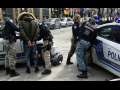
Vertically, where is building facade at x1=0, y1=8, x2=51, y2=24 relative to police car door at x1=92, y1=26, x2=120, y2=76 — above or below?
above

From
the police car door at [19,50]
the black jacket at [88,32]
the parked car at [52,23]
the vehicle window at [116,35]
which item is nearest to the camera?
the vehicle window at [116,35]

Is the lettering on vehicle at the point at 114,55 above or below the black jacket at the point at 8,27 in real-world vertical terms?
below

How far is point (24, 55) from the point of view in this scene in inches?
179

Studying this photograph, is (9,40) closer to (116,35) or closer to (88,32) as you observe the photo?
(88,32)

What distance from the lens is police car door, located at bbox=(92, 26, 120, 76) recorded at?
3.41m

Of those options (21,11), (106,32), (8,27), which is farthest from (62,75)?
(21,11)

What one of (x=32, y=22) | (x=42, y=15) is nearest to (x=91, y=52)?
(x=32, y=22)

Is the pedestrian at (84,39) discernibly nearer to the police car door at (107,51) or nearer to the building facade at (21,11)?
the police car door at (107,51)

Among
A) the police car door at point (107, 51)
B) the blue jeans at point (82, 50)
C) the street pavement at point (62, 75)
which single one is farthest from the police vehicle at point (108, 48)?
the blue jeans at point (82, 50)

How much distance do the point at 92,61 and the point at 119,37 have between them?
1.35 meters

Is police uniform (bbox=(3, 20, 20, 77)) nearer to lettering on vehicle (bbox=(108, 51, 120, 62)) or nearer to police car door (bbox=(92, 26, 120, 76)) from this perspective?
police car door (bbox=(92, 26, 120, 76))

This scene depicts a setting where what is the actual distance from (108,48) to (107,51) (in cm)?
9

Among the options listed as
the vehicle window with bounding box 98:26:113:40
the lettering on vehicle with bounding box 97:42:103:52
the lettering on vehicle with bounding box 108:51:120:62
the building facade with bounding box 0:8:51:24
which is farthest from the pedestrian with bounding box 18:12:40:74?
the building facade with bounding box 0:8:51:24

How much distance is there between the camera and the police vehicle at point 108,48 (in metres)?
3.43
